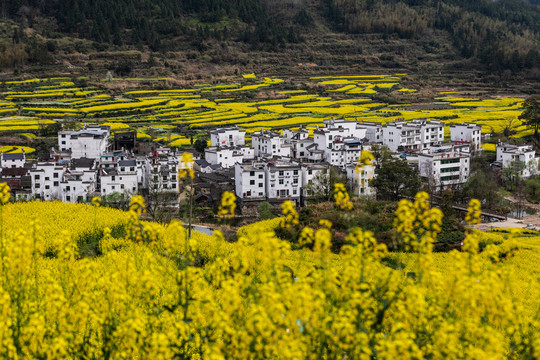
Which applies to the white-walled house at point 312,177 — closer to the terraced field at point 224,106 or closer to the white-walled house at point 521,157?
the white-walled house at point 521,157

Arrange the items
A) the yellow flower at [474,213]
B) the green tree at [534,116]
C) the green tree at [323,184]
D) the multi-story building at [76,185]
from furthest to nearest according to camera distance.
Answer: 1. the green tree at [534,116]
2. the green tree at [323,184]
3. the multi-story building at [76,185]
4. the yellow flower at [474,213]

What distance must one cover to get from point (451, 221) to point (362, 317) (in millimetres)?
16374

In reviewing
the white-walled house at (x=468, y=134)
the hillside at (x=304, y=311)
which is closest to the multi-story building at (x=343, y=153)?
the white-walled house at (x=468, y=134)

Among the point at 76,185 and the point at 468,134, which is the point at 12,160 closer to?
the point at 76,185

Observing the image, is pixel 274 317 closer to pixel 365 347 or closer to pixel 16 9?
pixel 365 347

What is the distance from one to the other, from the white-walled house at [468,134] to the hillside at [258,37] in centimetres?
3046

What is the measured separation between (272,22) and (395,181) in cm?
5295

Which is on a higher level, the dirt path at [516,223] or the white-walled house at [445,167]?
the white-walled house at [445,167]

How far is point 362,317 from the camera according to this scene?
8.75m

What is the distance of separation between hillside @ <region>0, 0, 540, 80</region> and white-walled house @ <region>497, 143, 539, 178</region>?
112 ft

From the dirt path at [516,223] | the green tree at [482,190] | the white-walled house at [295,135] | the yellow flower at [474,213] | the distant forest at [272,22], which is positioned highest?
the distant forest at [272,22]

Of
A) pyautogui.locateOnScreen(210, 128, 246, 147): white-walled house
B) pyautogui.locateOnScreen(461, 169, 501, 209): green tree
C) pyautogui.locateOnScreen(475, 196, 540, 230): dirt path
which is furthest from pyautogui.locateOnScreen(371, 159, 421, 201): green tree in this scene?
pyautogui.locateOnScreen(210, 128, 246, 147): white-walled house

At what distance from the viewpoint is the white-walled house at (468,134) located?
39.1 m

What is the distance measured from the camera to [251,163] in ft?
100
